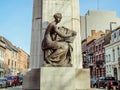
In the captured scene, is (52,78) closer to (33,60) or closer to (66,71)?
(66,71)

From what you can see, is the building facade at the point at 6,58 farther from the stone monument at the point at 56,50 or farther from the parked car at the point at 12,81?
the stone monument at the point at 56,50

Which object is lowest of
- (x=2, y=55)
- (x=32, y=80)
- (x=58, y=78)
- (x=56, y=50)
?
(x=32, y=80)

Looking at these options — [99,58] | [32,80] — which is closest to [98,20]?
[99,58]

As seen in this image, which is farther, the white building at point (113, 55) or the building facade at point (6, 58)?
the building facade at point (6, 58)

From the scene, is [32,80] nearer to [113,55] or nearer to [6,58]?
[113,55]

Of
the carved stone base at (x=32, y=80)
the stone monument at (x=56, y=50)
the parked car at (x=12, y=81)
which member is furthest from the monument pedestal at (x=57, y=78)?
the parked car at (x=12, y=81)

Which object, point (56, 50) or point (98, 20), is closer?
point (56, 50)

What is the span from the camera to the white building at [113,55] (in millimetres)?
43934

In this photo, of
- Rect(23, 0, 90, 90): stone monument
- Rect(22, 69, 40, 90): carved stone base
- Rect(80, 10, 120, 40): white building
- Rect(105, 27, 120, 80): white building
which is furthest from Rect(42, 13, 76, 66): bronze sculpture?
Rect(80, 10, 120, 40): white building

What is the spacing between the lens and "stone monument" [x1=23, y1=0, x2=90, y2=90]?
8.30 m

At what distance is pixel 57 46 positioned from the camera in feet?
27.9

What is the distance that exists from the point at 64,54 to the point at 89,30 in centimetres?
5924

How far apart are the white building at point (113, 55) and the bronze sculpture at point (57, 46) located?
3589 centimetres

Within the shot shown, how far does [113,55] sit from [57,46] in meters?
39.0
